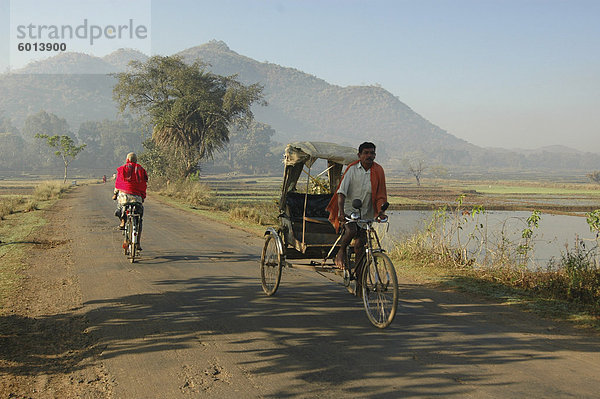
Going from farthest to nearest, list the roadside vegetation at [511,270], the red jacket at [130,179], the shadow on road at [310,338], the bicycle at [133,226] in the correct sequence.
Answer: the red jacket at [130,179] → the bicycle at [133,226] → the roadside vegetation at [511,270] → the shadow on road at [310,338]

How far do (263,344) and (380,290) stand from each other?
162cm

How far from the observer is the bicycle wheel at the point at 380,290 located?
228 inches

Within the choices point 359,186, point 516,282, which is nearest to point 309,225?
point 359,186

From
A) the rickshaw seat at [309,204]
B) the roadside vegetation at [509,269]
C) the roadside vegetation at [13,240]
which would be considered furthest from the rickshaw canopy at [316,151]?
the roadside vegetation at [13,240]

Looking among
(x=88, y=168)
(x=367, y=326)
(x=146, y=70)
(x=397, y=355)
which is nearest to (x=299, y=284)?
(x=367, y=326)

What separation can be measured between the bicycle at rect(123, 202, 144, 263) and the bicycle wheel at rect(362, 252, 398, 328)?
6.00m

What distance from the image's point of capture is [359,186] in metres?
6.76

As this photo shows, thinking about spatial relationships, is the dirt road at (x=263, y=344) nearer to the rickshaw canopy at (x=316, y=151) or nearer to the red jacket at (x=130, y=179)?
the rickshaw canopy at (x=316, y=151)

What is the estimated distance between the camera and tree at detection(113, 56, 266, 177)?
41250 millimetres

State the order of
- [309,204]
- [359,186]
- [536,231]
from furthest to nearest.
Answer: [536,231], [309,204], [359,186]

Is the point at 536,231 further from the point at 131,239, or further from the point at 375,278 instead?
the point at 375,278

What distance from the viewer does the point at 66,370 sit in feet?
15.5

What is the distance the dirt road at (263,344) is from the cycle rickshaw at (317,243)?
0.36m

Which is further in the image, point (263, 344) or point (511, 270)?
point (511, 270)
